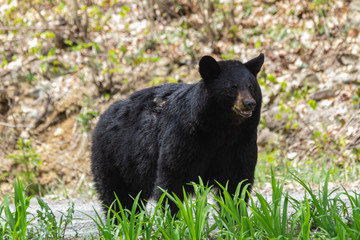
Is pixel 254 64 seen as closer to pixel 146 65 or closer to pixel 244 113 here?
pixel 244 113

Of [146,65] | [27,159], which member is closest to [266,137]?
[146,65]

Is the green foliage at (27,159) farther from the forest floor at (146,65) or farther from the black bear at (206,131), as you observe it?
the black bear at (206,131)

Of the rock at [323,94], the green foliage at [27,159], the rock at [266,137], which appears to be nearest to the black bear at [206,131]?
the rock at [266,137]

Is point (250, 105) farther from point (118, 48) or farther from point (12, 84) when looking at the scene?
point (12, 84)

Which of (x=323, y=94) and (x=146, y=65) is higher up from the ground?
(x=146, y=65)

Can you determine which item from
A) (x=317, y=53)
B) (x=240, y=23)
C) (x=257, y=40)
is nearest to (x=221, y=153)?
(x=317, y=53)

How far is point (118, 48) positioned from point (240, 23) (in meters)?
2.87

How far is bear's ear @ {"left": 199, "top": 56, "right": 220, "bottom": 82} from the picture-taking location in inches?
139

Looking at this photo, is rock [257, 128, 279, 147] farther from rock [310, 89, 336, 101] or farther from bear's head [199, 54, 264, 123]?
bear's head [199, 54, 264, 123]

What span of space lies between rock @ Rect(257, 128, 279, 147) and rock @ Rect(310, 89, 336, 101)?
3.25ft

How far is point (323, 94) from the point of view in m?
8.05

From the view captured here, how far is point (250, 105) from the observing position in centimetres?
329

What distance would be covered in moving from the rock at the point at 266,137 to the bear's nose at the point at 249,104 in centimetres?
463

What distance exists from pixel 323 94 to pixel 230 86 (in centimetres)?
502
